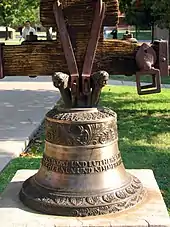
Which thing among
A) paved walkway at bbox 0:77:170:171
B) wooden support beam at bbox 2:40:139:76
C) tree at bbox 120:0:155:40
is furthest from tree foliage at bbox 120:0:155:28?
wooden support beam at bbox 2:40:139:76

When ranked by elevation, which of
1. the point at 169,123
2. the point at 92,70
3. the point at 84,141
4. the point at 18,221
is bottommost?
the point at 169,123

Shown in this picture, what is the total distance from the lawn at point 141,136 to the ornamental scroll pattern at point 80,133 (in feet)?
7.41

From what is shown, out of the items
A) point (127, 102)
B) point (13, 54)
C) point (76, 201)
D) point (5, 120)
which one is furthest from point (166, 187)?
point (127, 102)

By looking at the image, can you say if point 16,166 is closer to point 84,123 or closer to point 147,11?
point 84,123

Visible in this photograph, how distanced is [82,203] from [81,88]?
2.25 ft

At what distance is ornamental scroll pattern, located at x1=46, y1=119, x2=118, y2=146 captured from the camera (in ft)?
10.5

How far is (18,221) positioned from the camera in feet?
10.3

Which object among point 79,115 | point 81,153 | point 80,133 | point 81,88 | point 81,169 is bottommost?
point 81,169

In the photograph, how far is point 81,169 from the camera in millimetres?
3236

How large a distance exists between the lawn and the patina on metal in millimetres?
2153

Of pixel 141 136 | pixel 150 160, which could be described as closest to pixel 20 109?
pixel 141 136

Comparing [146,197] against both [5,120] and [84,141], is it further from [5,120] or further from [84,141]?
[5,120]

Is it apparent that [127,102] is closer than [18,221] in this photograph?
No

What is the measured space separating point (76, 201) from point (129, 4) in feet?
27.7
